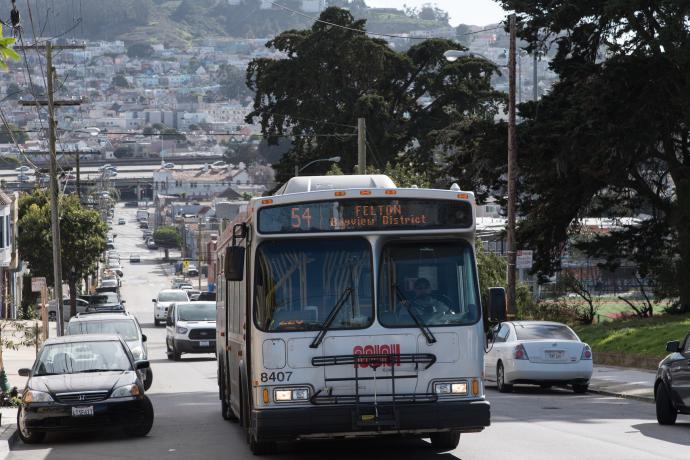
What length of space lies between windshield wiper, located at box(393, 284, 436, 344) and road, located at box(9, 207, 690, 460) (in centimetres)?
207

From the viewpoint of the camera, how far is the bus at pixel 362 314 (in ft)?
46.8

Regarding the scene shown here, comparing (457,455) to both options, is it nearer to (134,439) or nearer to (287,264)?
(287,264)

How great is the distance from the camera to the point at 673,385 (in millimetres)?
19094

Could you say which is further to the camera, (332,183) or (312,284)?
(332,183)

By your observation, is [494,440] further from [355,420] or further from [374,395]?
[355,420]

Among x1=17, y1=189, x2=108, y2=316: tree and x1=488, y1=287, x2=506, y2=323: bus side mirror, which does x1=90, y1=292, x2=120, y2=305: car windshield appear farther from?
x1=488, y1=287, x2=506, y2=323: bus side mirror

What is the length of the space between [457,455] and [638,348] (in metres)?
19.2

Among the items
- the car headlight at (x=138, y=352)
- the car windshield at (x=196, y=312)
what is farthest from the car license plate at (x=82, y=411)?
the car windshield at (x=196, y=312)

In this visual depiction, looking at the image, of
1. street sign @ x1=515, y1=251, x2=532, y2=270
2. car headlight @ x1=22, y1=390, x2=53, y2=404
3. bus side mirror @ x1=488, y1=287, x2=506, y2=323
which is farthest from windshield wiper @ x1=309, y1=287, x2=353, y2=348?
street sign @ x1=515, y1=251, x2=532, y2=270

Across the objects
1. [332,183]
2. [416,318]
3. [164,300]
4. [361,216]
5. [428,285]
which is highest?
[332,183]

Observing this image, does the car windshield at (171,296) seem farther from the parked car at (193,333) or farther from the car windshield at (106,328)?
the car windshield at (106,328)

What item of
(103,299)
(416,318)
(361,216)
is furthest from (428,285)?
(103,299)

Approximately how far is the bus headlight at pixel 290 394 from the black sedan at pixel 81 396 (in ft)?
16.9

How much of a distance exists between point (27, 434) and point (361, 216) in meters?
6.97
